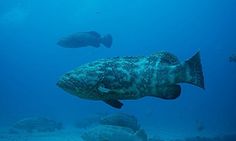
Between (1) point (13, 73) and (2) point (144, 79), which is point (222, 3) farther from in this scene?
(1) point (13, 73)

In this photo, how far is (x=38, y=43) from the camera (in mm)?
122375

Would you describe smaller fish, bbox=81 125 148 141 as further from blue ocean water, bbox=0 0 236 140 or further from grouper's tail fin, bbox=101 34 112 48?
blue ocean water, bbox=0 0 236 140

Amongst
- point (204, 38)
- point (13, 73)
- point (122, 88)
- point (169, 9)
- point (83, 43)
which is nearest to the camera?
point (122, 88)

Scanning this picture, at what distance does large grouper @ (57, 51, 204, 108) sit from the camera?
3932mm

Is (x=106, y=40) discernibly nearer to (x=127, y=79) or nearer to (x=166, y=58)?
(x=166, y=58)

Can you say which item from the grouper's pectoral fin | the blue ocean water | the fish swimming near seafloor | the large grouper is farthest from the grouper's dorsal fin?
the blue ocean water

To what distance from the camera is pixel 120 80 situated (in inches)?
156

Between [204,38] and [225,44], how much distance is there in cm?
1021

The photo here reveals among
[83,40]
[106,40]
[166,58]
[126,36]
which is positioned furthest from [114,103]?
[126,36]

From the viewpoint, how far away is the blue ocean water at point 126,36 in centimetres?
6519

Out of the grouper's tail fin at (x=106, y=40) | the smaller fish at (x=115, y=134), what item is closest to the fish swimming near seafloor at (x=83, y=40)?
the grouper's tail fin at (x=106, y=40)

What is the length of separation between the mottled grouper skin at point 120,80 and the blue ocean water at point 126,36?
150 feet

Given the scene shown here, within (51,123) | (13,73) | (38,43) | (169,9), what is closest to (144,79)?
(51,123)

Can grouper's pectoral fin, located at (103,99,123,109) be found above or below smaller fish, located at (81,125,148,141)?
below
